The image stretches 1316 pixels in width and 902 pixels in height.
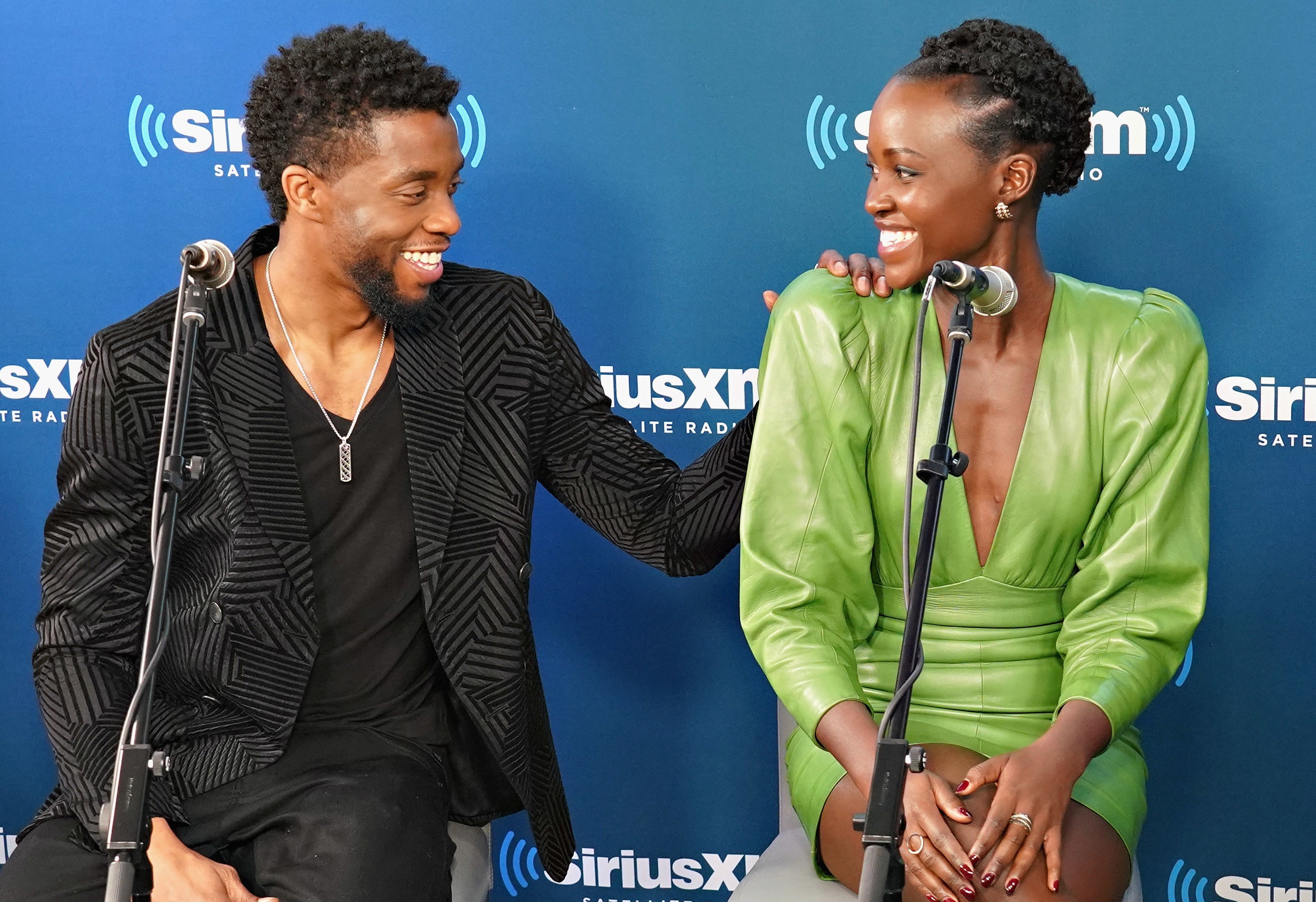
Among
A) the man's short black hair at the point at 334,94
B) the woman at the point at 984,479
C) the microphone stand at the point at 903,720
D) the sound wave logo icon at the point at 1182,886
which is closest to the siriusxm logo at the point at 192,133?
the man's short black hair at the point at 334,94

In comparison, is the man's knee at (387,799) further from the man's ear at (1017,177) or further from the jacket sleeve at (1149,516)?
the man's ear at (1017,177)

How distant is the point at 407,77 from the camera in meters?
2.27

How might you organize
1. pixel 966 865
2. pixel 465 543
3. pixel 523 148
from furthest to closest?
pixel 523 148 → pixel 465 543 → pixel 966 865

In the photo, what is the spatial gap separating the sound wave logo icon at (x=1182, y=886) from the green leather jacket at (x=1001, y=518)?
867 millimetres

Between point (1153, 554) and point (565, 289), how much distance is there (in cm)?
127

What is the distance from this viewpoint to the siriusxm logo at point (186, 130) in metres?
2.92

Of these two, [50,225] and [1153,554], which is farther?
[50,225]

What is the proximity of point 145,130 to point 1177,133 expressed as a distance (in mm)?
1957

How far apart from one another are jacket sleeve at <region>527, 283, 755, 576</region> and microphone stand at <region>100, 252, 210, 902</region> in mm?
797

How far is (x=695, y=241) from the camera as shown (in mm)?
2867

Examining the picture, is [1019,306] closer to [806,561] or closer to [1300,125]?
[806,561]

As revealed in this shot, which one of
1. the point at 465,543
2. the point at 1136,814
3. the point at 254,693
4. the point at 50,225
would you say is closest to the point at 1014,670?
the point at 1136,814

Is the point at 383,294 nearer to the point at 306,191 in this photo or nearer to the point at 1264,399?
the point at 306,191

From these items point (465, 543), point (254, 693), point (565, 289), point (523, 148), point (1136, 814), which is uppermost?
point (523, 148)
